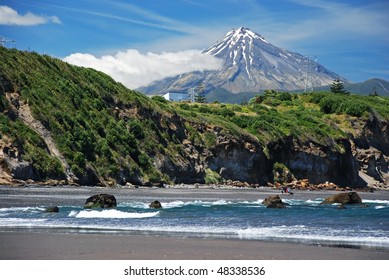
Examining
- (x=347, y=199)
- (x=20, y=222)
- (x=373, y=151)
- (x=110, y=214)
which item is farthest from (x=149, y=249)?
(x=373, y=151)

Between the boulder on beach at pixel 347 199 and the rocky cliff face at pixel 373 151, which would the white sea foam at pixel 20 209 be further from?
the rocky cliff face at pixel 373 151

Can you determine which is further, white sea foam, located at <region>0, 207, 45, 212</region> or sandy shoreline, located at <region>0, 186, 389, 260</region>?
white sea foam, located at <region>0, 207, 45, 212</region>

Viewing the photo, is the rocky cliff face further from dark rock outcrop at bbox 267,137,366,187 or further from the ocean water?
the ocean water

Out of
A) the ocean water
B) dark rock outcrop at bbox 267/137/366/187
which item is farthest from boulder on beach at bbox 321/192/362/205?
dark rock outcrop at bbox 267/137/366/187

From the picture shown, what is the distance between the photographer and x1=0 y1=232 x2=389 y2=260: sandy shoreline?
1536 cm

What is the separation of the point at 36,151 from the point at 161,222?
38.0 metres

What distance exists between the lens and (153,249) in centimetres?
1706

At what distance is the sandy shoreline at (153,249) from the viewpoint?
15.4 meters

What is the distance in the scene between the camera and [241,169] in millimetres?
95125

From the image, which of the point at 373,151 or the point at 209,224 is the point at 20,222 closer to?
the point at 209,224

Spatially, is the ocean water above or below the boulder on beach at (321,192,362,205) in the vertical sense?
above

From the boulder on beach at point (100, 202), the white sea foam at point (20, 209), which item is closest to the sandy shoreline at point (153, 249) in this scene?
the white sea foam at point (20, 209)

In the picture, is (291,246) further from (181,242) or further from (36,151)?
(36,151)
